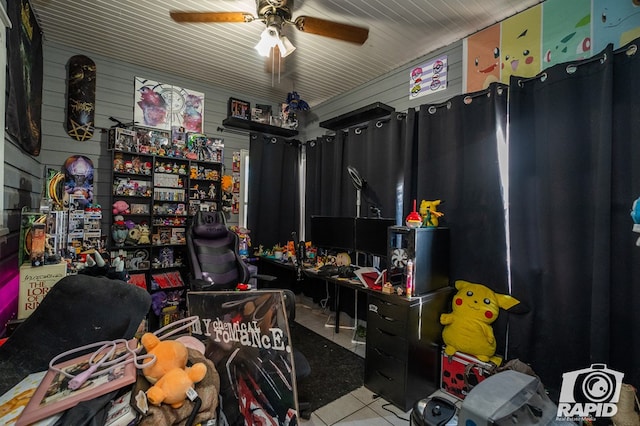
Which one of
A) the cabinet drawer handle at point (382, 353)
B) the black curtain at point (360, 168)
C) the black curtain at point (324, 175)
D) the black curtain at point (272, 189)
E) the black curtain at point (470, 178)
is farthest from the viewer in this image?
the black curtain at point (272, 189)

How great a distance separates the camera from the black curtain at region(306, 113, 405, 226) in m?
2.90

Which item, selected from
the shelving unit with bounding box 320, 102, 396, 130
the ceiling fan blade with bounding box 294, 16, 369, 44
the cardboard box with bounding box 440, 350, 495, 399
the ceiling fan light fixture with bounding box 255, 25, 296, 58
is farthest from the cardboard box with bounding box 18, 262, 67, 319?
the shelving unit with bounding box 320, 102, 396, 130

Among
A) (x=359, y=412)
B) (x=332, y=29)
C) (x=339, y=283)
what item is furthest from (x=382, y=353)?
(x=332, y=29)

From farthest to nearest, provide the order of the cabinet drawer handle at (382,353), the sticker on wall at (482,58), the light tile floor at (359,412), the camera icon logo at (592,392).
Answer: the sticker on wall at (482,58)
the cabinet drawer handle at (382,353)
the light tile floor at (359,412)
the camera icon logo at (592,392)

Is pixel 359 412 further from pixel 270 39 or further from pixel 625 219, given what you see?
pixel 270 39

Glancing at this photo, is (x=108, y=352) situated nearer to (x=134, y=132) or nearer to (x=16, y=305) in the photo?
(x=16, y=305)

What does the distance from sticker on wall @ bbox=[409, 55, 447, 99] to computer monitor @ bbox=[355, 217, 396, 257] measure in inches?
52.7

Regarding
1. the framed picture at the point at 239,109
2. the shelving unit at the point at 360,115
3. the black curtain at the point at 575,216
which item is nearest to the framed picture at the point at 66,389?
the black curtain at the point at 575,216

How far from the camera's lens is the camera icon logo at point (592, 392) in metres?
1.40

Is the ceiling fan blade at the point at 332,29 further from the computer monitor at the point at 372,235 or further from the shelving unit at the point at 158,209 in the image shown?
the shelving unit at the point at 158,209

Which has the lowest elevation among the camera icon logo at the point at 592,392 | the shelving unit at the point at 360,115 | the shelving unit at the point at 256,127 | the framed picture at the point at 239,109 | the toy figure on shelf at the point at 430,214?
the camera icon logo at the point at 592,392

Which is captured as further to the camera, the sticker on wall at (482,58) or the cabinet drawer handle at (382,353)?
the sticker on wall at (482,58)

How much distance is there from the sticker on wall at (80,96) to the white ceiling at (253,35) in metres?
0.17

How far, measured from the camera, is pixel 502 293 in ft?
6.88
